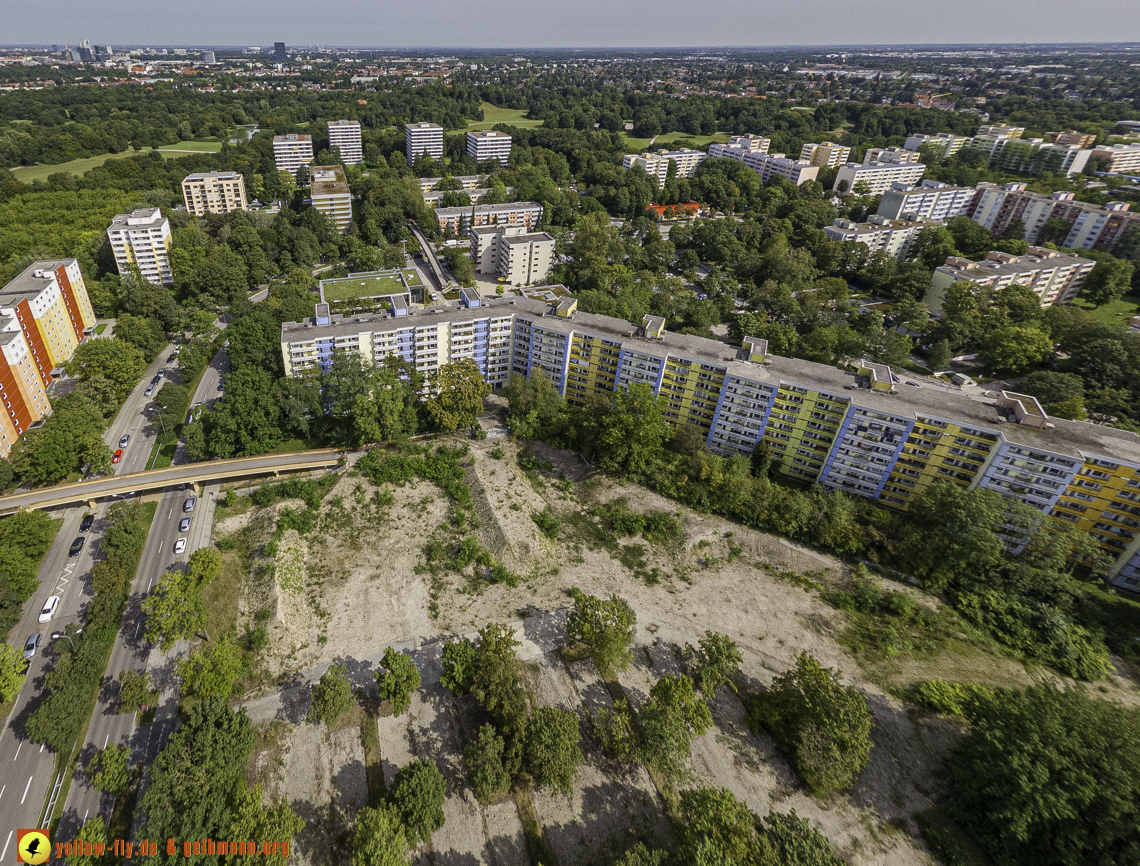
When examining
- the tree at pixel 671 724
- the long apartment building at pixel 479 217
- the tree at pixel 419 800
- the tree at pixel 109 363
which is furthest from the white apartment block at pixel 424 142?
the tree at pixel 419 800

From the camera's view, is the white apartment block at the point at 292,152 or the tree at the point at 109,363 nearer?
the tree at the point at 109,363

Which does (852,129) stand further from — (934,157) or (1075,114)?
(1075,114)

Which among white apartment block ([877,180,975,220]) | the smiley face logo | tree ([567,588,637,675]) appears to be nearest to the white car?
the smiley face logo

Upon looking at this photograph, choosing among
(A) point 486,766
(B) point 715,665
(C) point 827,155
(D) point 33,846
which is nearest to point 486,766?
(A) point 486,766

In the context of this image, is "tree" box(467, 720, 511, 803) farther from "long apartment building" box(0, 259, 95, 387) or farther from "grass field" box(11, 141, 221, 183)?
"grass field" box(11, 141, 221, 183)

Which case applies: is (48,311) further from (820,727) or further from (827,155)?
(827,155)

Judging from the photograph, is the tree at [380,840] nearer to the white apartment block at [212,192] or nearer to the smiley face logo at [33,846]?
the smiley face logo at [33,846]

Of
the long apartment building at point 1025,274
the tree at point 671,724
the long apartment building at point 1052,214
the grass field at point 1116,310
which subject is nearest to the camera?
the tree at point 671,724
